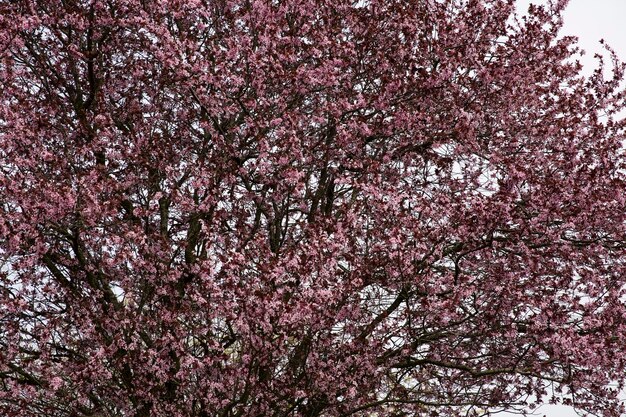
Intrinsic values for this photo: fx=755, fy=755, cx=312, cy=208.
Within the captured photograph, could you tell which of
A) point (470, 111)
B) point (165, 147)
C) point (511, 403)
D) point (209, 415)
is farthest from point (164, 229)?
point (511, 403)

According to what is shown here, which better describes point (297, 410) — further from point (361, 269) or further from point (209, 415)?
point (361, 269)

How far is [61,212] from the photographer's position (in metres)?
9.38

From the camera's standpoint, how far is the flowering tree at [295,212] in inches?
390

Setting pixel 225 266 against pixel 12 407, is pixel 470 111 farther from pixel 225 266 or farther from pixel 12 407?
pixel 12 407

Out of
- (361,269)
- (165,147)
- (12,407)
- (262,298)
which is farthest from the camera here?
(165,147)

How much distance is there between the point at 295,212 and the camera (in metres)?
12.8

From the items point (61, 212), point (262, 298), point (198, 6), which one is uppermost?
point (198, 6)

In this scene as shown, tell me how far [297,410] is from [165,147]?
4.43 metres

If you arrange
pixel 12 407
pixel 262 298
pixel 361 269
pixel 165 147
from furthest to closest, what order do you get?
pixel 165 147
pixel 12 407
pixel 361 269
pixel 262 298

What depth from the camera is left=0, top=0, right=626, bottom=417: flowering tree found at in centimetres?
990

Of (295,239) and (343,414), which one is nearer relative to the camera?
(343,414)

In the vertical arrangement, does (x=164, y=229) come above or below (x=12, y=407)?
above

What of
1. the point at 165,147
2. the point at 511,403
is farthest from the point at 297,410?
the point at 165,147

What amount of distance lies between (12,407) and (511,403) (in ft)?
24.8
